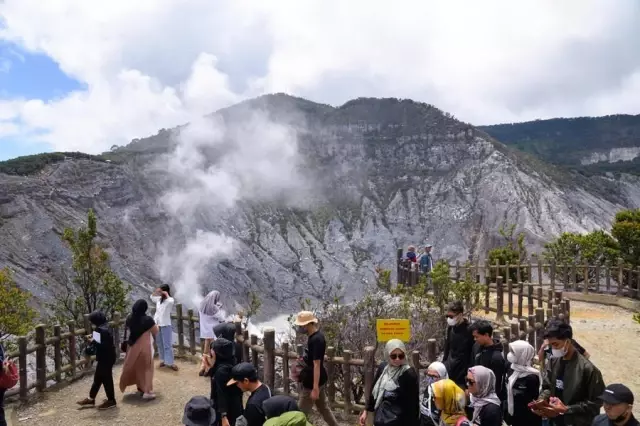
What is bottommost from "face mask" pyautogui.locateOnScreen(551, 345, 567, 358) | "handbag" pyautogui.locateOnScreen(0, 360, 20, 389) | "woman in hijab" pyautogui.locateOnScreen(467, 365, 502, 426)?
"handbag" pyautogui.locateOnScreen(0, 360, 20, 389)

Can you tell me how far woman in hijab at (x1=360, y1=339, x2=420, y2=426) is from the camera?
4203 millimetres

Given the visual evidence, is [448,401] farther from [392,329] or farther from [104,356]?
[104,356]

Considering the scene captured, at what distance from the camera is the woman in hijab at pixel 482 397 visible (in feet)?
12.0

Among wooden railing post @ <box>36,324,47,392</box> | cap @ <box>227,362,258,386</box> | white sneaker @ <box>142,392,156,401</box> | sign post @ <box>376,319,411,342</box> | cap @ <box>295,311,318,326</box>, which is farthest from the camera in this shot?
wooden railing post @ <box>36,324,47,392</box>

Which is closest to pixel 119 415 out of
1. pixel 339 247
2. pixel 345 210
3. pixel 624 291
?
pixel 624 291

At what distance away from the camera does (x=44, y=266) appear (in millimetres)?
29391

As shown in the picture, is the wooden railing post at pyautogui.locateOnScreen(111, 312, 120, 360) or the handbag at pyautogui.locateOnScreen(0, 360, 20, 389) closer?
the handbag at pyautogui.locateOnScreen(0, 360, 20, 389)

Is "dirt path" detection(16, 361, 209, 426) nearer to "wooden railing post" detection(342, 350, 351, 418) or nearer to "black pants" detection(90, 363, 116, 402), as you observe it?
"black pants" detection(90, 363, 116, 402)

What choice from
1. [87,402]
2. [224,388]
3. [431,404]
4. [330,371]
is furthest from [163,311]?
[431,404]

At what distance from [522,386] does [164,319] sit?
18.3 ft

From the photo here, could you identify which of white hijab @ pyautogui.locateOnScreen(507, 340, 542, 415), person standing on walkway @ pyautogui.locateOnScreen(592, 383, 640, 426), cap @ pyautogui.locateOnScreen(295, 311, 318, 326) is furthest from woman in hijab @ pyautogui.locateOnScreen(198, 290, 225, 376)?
person standing on walkway @ pyautogui.locateOnScreen(592, 383, 640, 426)

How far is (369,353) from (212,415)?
270 cm

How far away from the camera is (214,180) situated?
161ft

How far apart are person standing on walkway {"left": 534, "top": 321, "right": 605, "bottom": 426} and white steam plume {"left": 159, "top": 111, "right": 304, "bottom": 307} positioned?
32903 millimetres
